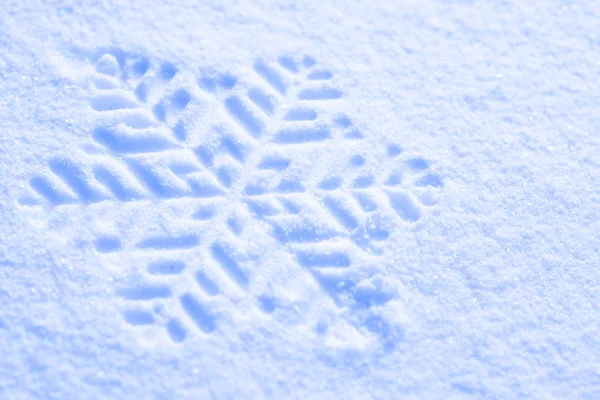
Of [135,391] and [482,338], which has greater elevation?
[482,338]

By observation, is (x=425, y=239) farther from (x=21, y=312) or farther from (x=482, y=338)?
(x=21, y=312)

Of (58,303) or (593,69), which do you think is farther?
(593,69)

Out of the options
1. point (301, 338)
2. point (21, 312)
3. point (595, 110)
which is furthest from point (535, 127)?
point (21, 312)

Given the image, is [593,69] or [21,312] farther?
[593,69]

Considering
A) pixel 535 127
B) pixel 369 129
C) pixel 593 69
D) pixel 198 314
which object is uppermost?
pixel 593 69

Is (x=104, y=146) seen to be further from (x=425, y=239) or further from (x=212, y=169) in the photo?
(x=425, y=239)

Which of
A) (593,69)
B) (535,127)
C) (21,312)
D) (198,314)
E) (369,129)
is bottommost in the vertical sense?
(21,312)

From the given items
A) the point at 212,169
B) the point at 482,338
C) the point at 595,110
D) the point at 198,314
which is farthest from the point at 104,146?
the point at 595,110
